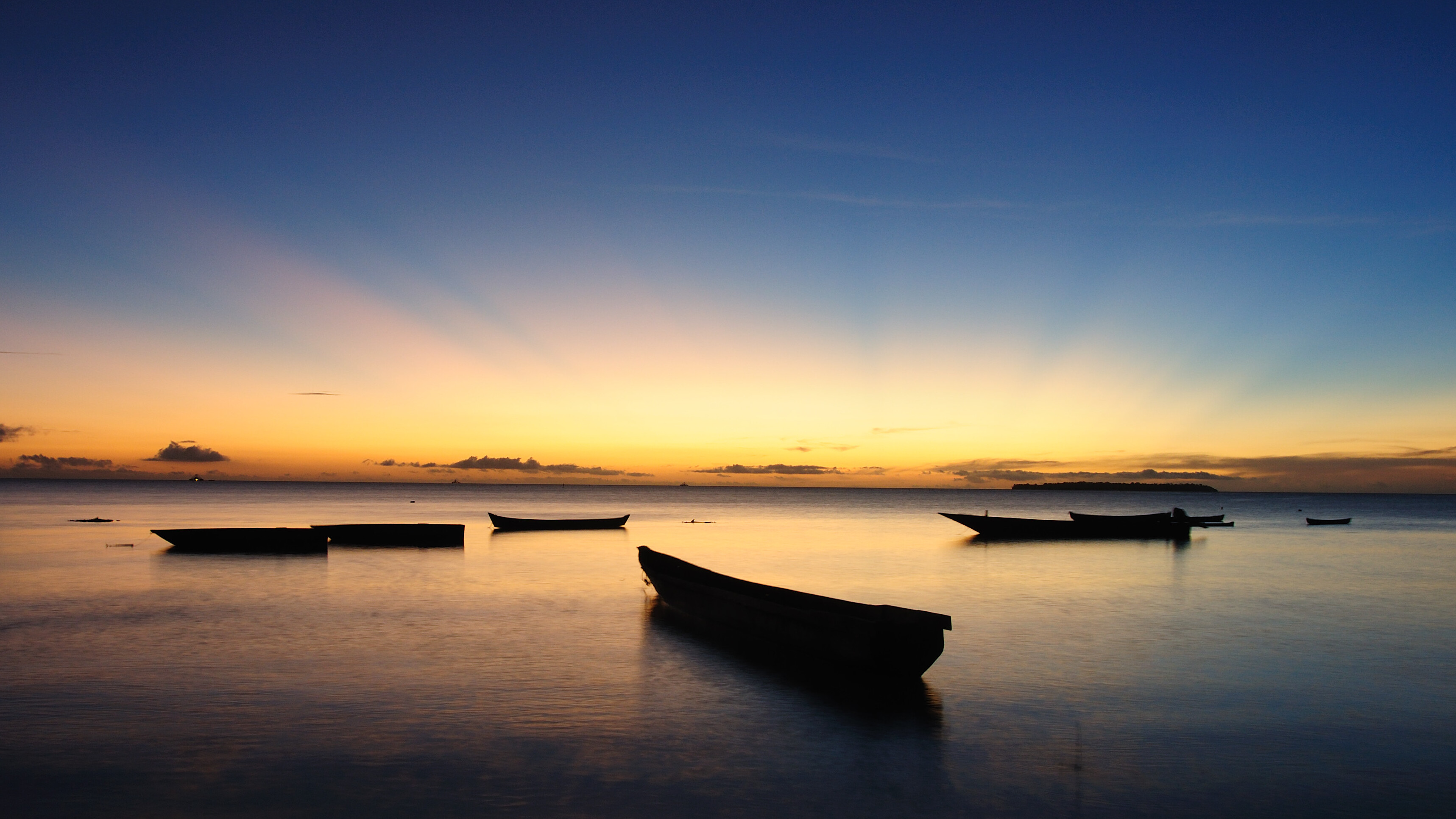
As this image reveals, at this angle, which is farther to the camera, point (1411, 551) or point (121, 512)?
point (121, 512)

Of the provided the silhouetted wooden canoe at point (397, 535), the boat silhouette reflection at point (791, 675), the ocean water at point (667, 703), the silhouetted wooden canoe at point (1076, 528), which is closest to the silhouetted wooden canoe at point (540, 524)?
the silhouetted wooden canoe at point (397, 535)

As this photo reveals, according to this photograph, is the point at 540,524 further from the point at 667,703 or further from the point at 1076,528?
the point at 667,703

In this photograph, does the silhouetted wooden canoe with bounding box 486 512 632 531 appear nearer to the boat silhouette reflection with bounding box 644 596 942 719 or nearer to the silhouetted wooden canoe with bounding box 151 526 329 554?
the silhouetted wooden canoe with bounding box 151 526 329 554

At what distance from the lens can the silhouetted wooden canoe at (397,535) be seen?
36.2 metres

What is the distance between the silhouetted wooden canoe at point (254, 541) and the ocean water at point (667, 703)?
4320 mm

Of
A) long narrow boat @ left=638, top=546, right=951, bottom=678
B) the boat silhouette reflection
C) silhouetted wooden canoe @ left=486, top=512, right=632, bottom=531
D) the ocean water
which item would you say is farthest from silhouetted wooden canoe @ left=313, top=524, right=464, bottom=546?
the boat silhouette reflection

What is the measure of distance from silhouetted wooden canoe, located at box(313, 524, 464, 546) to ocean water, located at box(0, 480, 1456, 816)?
26.9 feet

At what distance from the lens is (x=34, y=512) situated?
67562mm

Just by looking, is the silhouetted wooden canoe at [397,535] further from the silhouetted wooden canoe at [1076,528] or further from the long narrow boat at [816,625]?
the silhouetted wooden canoe at [1076,528]

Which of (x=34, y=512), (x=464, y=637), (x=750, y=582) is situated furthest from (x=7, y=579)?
(x=34, y=512)

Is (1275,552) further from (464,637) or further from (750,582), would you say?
(464,637)

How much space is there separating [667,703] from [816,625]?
2421mm

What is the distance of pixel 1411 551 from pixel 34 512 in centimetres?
8958

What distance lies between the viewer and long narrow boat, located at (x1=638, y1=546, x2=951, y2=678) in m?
11.4
